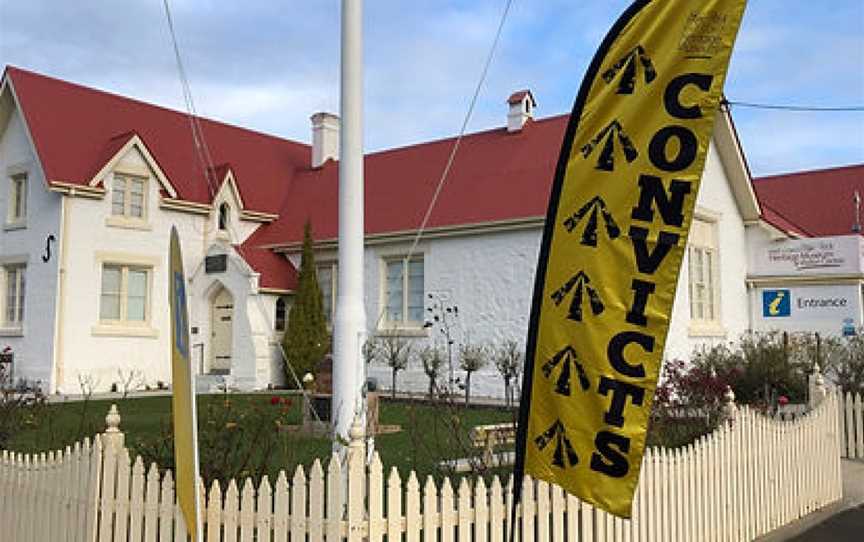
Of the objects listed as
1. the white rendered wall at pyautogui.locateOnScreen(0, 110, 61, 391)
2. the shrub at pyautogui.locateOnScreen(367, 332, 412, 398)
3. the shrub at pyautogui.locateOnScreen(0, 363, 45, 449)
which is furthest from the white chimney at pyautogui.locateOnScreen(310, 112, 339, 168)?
the shrub at pyautogui.locateOnScreen(0, 363, 45, 449)

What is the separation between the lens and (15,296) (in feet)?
74.8

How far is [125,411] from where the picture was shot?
1586cm

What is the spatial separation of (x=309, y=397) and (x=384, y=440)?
1528mm

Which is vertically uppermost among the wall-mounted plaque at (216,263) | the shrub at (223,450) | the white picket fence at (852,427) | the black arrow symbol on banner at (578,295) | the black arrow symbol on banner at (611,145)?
the wall-mounted plaque at (216,263)

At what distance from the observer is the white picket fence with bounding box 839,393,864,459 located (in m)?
10.8

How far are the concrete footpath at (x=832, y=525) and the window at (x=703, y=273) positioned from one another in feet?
36.8

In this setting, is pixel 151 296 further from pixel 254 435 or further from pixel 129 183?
pixel 254 435

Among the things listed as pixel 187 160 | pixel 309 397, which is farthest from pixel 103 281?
pixel 309 397

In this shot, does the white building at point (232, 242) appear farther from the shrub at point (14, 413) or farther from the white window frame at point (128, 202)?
the shrub at point (14, 413)

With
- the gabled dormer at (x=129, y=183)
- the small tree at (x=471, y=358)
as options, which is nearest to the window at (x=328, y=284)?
the gabled dormer at (x=129, y=183)

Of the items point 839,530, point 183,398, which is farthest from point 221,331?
point 183,398

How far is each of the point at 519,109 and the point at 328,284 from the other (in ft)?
25.3

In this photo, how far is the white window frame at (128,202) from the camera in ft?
71.7

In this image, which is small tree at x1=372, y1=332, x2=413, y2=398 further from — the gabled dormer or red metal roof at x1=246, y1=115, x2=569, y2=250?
the gabled dormer
